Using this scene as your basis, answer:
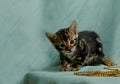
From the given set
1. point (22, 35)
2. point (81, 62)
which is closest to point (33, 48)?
point (22, 35)

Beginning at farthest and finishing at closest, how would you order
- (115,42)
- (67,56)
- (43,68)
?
(115,42), (43,68), (67,56)

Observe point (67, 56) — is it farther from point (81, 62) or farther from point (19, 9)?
point (19, 9)

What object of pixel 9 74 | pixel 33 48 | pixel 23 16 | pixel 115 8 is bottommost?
pixel 9 74

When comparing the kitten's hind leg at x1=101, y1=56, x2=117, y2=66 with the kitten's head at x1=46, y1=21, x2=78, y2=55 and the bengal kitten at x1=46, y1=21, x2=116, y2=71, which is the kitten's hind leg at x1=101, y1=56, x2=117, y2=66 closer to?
the bengal kitten at x1=46, y1=21, x2=116, y2=71

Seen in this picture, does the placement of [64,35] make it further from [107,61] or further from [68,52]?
[107,61]

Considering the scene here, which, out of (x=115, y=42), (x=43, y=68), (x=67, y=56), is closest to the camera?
(x=67, y=56)

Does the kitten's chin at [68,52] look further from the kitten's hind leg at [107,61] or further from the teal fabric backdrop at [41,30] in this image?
the kitten's hind leg at [107,61]
